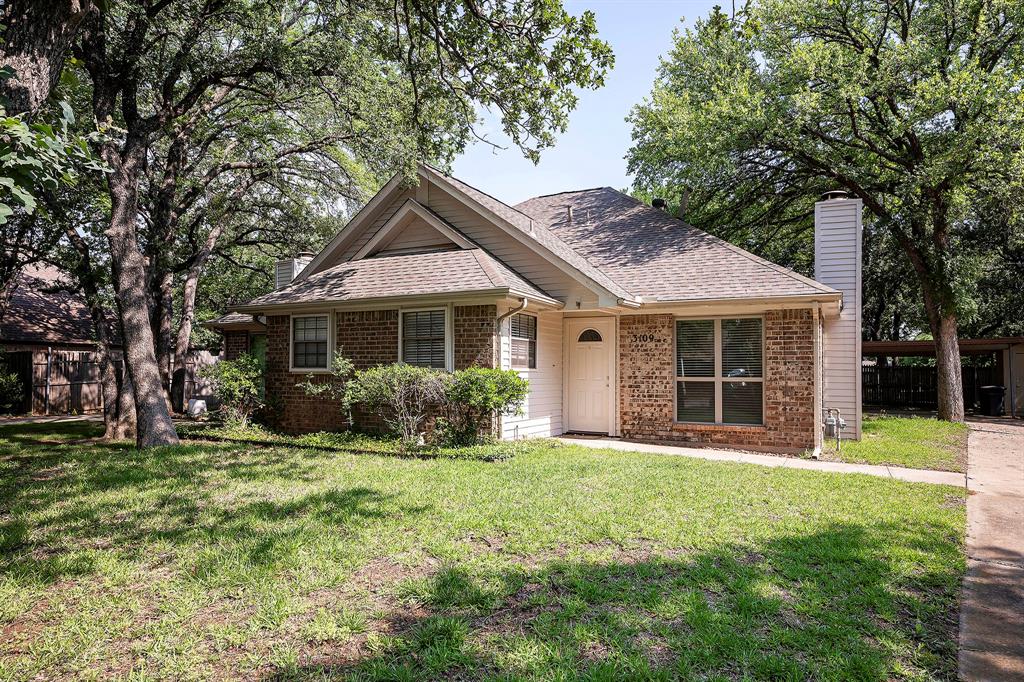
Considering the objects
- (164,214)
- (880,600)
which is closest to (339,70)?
(164,214)

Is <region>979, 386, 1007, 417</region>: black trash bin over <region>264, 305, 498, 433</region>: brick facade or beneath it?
beneath

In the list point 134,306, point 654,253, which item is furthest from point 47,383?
point 654,253

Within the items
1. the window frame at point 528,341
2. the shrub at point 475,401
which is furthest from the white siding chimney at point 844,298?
the shrub at point 475,401

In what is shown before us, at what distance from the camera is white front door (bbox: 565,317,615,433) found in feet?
39.6

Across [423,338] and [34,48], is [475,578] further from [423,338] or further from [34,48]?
[423,338]

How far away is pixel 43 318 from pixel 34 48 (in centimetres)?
2412

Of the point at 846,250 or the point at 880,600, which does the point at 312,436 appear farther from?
the point at 846,250

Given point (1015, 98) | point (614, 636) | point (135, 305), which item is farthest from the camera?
point (1015, 98)

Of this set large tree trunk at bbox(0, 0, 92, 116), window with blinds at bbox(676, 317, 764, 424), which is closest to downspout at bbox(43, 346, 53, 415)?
large tree trunk at bbox(0, 0, 92, 116)

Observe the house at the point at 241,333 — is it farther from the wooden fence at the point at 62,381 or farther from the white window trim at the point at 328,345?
the white window trim at the point at 328,345

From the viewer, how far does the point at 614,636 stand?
3414 mm

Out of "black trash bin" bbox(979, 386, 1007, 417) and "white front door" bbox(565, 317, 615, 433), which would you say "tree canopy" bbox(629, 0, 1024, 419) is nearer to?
"black trash bin" bbox(979, 386, 1007, 417)

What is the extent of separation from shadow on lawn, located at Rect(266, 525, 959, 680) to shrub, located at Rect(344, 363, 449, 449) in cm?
575

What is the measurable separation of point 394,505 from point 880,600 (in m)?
4.42
